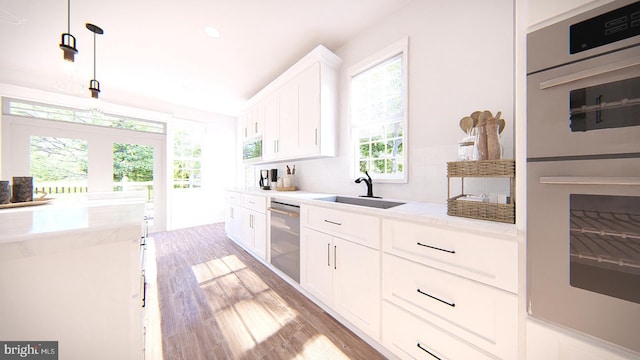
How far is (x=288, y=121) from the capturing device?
2742 millimetres

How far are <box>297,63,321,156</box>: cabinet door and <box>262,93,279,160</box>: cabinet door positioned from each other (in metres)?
0.61

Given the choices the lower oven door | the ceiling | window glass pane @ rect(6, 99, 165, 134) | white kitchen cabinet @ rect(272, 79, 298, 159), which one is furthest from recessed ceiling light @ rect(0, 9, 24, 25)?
the lower oven door

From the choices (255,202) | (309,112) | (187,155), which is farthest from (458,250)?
(187,155)

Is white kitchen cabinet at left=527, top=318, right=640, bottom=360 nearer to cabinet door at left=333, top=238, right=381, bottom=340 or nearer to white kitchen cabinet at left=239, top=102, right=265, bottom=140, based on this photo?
cabinet door at left=333, top=238, right=381, bottom=340

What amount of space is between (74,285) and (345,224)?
1318 millimetres

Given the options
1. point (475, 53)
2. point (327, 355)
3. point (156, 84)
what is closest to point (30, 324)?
point (327, 355)

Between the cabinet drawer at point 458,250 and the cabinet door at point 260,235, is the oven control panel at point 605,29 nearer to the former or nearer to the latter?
the cabinet drawer at point 458,250

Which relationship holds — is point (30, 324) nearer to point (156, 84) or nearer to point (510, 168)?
point (510, 168)

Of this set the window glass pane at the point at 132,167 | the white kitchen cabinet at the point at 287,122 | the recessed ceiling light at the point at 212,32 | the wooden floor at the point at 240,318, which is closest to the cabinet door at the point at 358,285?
the wooden floor at the point at 240,318

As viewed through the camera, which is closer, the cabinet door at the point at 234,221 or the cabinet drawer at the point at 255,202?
the cabinet drawer at the point at 255,202

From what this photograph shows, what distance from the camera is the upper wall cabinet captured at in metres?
2.30

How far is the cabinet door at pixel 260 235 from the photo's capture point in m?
2.53

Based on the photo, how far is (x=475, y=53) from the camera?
1.46 m

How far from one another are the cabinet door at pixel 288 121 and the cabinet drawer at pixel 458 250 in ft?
5.91
